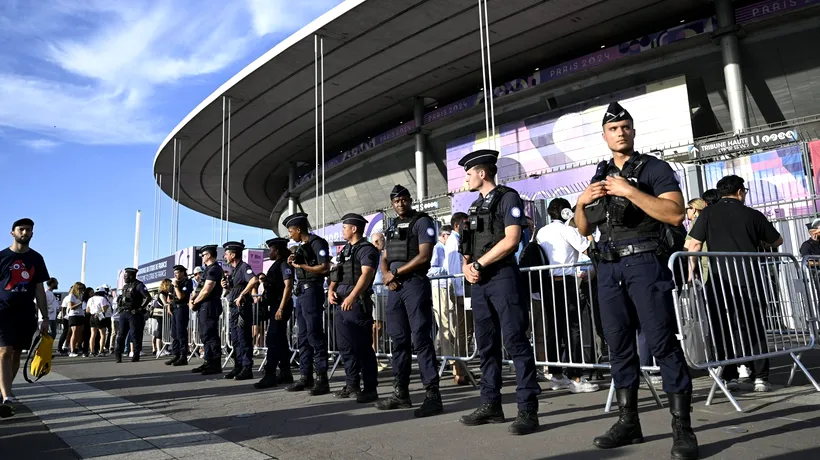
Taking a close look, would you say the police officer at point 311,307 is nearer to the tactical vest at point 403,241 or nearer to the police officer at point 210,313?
the tactical vest at point 403,241

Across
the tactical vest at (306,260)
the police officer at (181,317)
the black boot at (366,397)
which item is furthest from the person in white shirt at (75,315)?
the black boot at (366,397)

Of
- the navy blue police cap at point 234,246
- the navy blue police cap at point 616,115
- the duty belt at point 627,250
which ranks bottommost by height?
the duty belt at point 627,250

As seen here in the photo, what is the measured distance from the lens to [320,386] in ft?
18.5

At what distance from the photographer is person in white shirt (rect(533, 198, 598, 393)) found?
538 cm

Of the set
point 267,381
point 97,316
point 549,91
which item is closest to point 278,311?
point 267,381

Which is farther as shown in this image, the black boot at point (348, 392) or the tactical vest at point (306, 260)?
the tactical vest at point (306, 260)

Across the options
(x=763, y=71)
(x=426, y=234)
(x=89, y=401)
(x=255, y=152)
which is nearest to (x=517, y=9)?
(x=763, y=71)

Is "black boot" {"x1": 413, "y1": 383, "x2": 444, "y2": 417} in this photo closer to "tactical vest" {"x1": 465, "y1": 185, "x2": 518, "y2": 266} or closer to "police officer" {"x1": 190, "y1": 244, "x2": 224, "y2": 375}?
"tactical vest" {"x1": 465, "y1": 185, "x2": 518, "y2": 266}

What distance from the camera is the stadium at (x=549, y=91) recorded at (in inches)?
715

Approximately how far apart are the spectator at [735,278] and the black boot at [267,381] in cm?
474

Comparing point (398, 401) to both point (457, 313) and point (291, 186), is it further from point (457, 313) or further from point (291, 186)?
point (291, 186)

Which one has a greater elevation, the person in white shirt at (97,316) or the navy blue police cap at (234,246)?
the navy blue police cap at (234,246)

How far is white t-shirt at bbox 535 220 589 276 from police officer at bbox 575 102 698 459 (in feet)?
7.95

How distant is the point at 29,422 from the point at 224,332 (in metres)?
6.09
